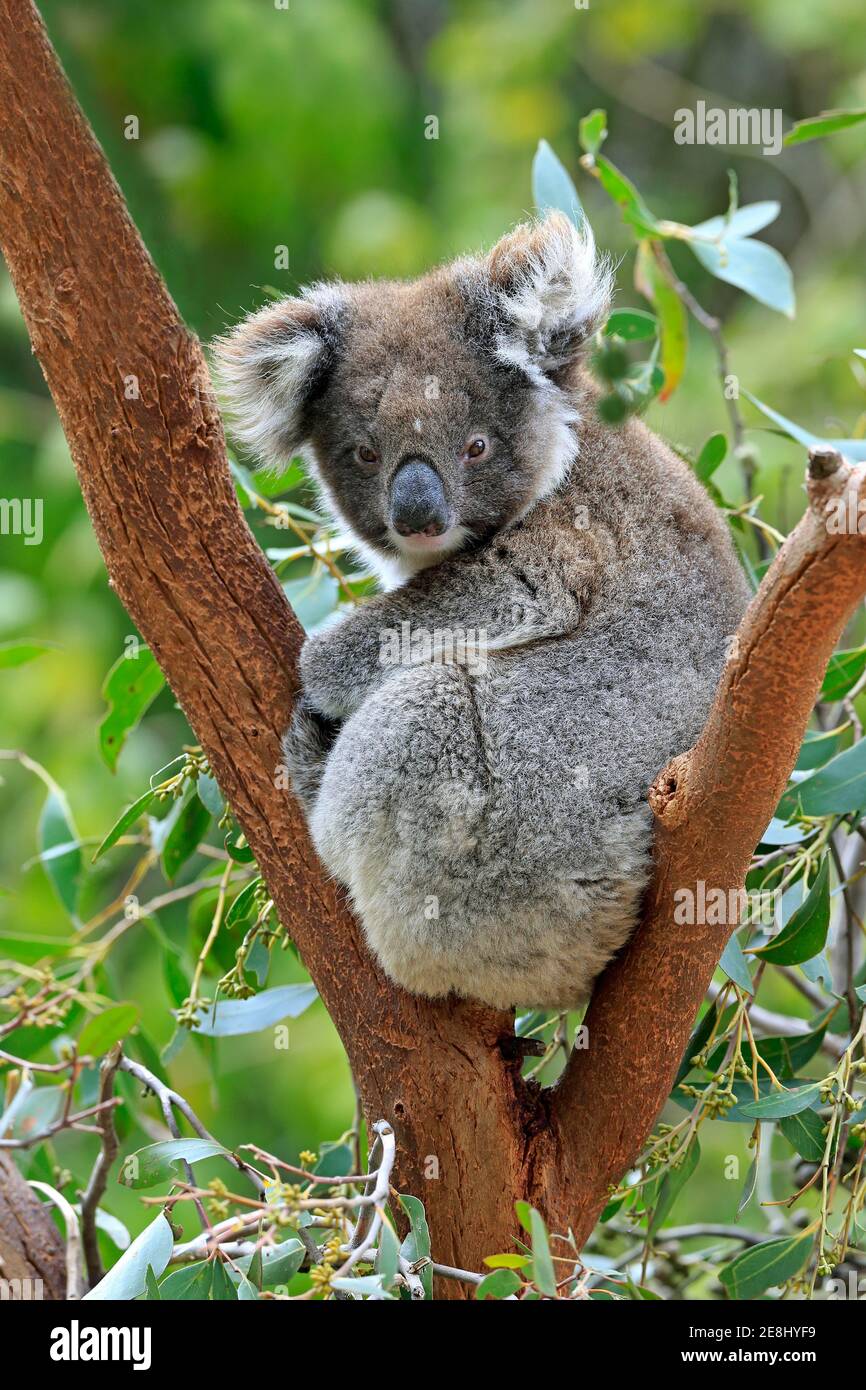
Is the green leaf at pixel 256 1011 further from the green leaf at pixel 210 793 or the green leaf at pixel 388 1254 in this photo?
the green leaf at pixel 388 1254

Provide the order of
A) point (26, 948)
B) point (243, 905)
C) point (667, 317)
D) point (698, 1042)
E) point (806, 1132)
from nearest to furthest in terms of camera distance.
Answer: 1. point (806, 1132)
2. point (698, 1042)
3. point (243, 905)
4. point (26, 948)
5. point (667, 317)

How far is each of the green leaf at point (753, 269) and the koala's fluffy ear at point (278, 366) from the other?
2.86 feet

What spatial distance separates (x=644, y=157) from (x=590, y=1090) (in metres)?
6.47

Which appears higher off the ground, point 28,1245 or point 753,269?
point 753,269

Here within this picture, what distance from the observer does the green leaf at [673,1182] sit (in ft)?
7.89

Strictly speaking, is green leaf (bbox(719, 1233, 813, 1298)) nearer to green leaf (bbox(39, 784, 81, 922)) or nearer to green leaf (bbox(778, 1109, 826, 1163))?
green leaf (bbox(778, 1109, 826, 1163))

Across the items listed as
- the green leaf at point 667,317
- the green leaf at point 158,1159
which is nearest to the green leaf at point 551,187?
the green leaf at point 667,317

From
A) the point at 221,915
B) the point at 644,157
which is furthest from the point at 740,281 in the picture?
the point at 644,157

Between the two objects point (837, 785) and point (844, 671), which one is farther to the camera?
point (844, 671)

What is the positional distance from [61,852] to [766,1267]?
1677 millimetres

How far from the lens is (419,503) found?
255cm

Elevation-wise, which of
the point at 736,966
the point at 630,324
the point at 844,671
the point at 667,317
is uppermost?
the point at 667,317

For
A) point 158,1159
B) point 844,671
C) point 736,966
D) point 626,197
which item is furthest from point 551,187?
point 158,1159

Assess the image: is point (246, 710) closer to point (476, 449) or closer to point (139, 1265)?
point (476, 449)
